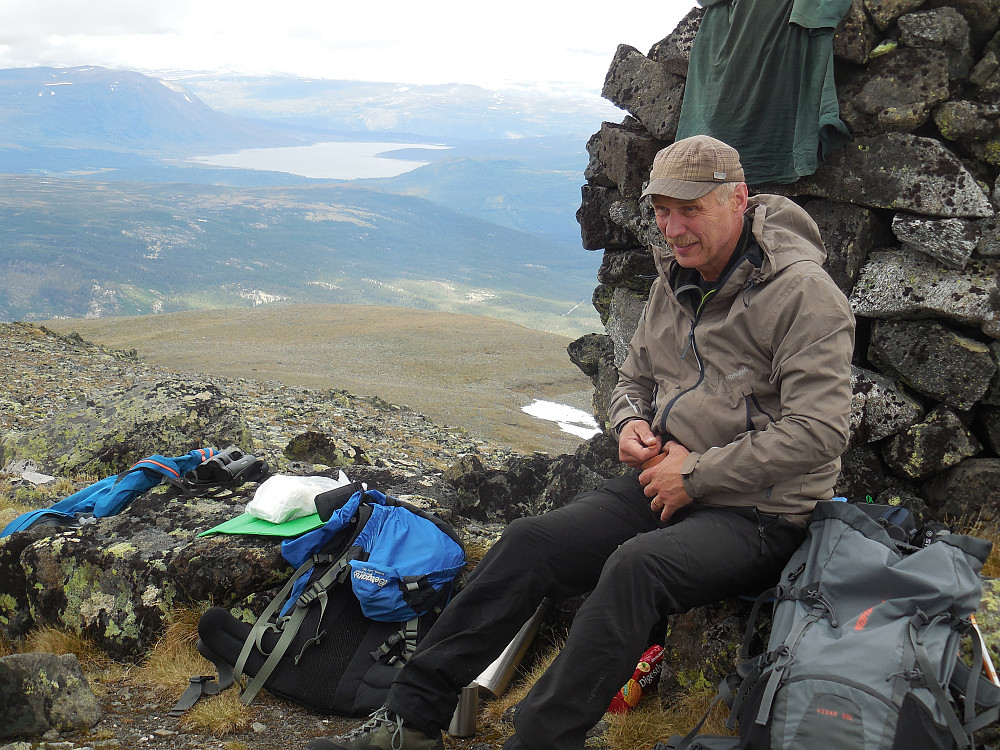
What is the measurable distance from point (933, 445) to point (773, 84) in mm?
3658

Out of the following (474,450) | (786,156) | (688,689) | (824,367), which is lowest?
(474,450)

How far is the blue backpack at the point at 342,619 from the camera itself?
5.26 metres

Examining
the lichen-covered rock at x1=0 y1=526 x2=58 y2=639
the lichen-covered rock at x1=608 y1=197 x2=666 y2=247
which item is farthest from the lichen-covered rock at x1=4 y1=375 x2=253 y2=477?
the lichen-covered rock at x1=608 y1=197 x2=666 y2=247

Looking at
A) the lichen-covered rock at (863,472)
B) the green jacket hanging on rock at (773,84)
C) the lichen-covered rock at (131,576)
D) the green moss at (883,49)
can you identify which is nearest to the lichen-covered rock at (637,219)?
the green jacket hanging on rock at (773,84)

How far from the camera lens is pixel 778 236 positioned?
15.4 ft

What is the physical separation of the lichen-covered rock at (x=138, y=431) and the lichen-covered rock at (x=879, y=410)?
24.1 ft

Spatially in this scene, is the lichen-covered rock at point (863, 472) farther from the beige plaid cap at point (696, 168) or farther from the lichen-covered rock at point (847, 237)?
the beige plaid cap at point (696, 168)

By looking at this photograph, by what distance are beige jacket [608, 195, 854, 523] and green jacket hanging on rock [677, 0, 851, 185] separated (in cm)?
285

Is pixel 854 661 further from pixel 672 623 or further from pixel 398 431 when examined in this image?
Result: pixel 398 431

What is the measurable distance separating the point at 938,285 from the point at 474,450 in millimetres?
14965

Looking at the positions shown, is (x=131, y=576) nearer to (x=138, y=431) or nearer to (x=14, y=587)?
(x=14, y=587)

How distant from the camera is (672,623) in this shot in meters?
5.11

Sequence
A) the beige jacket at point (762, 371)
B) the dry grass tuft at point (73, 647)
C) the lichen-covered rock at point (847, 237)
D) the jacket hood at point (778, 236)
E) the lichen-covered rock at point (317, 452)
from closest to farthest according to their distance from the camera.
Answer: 1. the beige jacket at point (762, 371)
2. the jacket hood at point (778, 236)
3. the dry grass tuft at point (73, 647)
4. the lichen-covered rock at point (847, 237)
5. the lichen-covered rock at point (317, 452)

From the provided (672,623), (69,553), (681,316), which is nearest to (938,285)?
(681,316)
